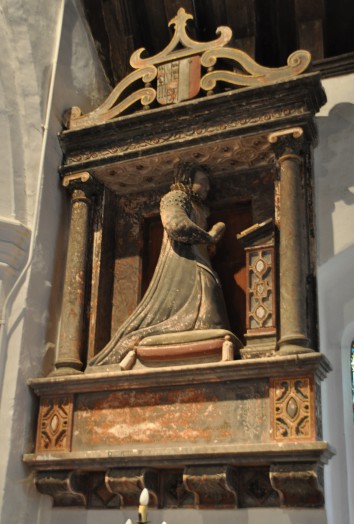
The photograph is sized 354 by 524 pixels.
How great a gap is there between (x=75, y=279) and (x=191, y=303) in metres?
0.84

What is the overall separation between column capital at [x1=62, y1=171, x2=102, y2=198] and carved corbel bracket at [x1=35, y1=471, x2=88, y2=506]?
1894 mm

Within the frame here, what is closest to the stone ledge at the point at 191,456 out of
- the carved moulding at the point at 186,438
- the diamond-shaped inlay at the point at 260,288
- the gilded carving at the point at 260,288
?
the carved moulding at the point at 186,438

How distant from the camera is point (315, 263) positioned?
15.5 feet

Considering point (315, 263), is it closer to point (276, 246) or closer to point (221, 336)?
point (276, 246)

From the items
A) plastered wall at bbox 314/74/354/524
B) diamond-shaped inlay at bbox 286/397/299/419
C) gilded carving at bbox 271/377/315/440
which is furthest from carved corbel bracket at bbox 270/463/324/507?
plastered wall at bbox 314/74/354/524

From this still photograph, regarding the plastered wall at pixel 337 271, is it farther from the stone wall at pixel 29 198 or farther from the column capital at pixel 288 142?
the stone wall at pixel 29 198

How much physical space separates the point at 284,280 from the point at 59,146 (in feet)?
6.57

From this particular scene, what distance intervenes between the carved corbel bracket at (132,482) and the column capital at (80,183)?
1956 millimetres

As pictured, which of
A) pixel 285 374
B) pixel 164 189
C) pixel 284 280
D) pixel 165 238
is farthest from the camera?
pixel 164 189

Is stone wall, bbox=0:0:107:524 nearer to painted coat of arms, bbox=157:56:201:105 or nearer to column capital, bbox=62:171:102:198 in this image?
column capital, bbox=62:171:102:198

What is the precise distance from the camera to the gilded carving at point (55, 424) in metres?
4.67

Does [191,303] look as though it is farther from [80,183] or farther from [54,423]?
[80,183]

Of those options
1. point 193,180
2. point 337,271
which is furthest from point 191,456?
point 193,180

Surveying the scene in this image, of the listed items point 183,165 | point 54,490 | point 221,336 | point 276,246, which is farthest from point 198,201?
point 54,490
